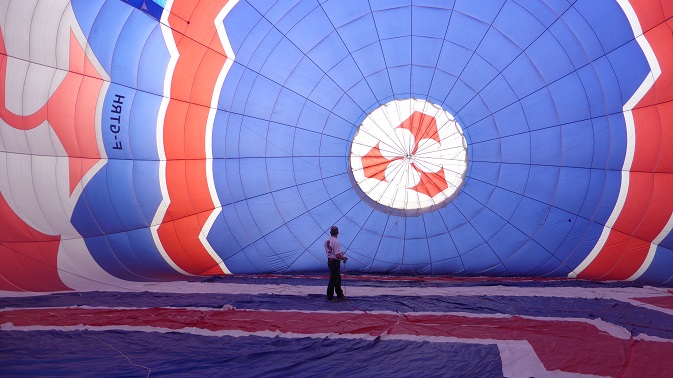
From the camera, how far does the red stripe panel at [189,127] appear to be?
210 inches

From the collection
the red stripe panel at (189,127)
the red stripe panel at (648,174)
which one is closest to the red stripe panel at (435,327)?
the red stripe panel at (189,127)

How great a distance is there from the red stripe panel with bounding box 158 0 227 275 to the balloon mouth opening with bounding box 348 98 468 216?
1.58 metres

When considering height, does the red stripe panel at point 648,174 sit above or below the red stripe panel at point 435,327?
above

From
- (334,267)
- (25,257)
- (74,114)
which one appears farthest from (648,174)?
(25,257)

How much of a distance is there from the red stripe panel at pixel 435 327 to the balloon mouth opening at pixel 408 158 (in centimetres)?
187

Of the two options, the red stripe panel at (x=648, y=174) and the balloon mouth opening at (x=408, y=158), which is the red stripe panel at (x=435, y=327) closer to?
the balloon mouth opening at (x=408, y=158)

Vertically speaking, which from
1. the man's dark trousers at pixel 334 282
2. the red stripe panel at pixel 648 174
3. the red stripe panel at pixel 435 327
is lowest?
the red stripe panel at pixel 435 327

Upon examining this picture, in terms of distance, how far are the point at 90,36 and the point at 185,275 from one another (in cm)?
259

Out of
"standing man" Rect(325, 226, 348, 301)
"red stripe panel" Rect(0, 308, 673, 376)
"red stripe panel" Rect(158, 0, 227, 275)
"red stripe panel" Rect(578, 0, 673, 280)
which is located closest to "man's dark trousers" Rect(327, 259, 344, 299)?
"standing man" Rect(325, 226, 348, 301)

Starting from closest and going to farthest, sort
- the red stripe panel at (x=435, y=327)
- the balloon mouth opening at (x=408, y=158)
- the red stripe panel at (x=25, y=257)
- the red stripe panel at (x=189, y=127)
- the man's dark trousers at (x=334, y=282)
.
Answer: the red stripe panel at (x=435, y=327) → the man's dark trousers at (x=334, y=282) → the red stripe panel at (x=25, y=257) → the red stripe panel at (x=189, y=127) → the balloon mouth opening at (x=408, y=158)

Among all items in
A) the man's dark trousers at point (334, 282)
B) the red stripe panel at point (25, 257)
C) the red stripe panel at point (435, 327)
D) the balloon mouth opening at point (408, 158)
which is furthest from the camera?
the balloon mouth opening at point (408, 158)

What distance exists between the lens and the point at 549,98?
5.45 metres

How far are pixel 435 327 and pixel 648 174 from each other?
2.95 m

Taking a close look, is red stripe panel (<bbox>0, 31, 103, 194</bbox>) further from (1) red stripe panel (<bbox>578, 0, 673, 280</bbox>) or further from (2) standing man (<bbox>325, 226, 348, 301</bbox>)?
(1) red stripe panel (<bbox>578, 0, 673, 280</bbox>)
